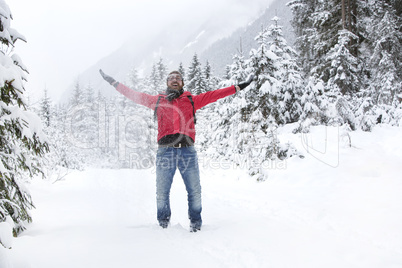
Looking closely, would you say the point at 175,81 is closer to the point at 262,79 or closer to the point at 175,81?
the point at 175,81

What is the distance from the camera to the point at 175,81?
4.07 m

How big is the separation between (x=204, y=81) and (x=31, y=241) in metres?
29.5

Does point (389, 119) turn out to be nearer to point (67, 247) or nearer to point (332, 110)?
point (332, 110)

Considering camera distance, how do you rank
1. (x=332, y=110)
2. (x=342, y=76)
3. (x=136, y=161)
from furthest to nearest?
(x=136, y=161) < (x=342, y=76) < (x=332, y=110)

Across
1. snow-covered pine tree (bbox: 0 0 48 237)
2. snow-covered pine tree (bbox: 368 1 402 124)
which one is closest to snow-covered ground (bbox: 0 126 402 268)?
snow-covered pine tree (bbox: 0 0 48 237)

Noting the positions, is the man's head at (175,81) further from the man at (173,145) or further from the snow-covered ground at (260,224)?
the snow-covered ground at (260,224)

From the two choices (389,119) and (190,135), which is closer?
(190,135)

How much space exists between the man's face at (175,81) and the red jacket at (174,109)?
15 centimetres

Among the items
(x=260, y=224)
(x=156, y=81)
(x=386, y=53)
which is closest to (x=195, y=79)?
(x=156, y=81)

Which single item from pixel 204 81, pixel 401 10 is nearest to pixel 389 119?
pixel 401 10

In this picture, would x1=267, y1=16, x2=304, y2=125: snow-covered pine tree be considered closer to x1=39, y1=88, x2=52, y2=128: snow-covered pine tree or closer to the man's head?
the man's head

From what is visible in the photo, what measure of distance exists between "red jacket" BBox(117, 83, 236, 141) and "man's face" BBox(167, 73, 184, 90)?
154mm

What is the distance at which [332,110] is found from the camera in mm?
10281

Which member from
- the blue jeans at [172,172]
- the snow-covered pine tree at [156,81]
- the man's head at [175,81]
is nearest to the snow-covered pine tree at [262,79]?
the man's head at [175,81]
